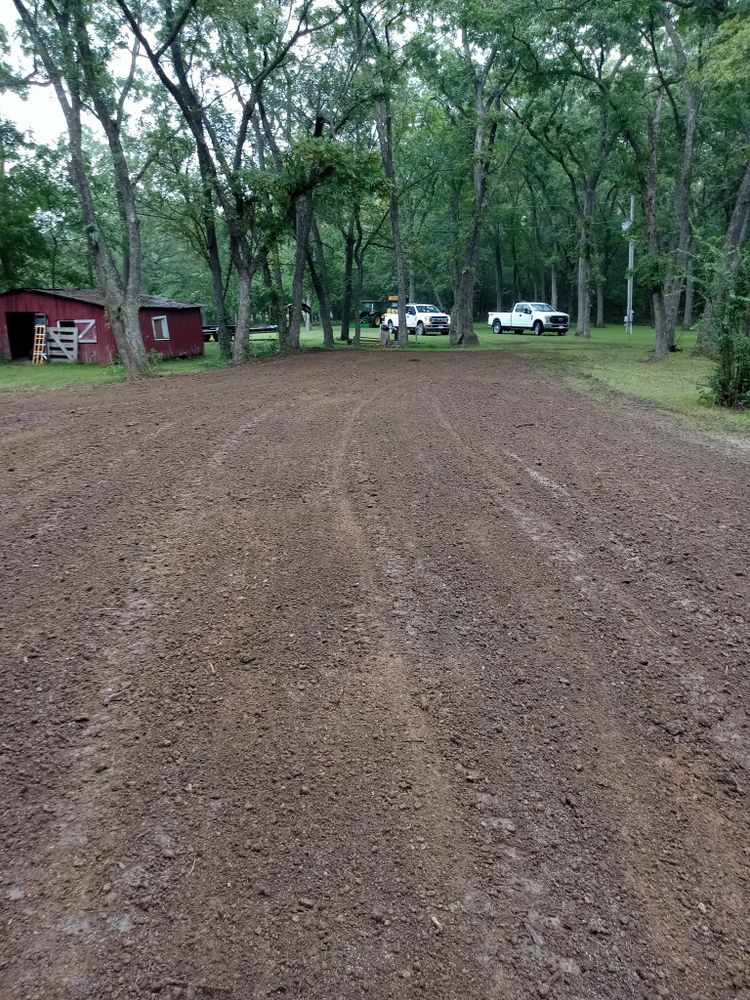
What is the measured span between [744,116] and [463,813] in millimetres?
32828

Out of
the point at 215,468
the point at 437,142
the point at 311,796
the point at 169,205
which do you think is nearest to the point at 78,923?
the point at 311,796

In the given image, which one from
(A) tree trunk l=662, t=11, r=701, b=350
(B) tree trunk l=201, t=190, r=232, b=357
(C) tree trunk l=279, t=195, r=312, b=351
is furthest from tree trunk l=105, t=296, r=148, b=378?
(A) tree trunk l=662, t=11, r=701, b=350

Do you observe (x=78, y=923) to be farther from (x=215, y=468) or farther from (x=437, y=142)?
(x=437, y=142)

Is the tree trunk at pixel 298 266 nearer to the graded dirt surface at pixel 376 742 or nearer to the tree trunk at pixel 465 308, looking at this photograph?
the tree trunk at pixel 465 308

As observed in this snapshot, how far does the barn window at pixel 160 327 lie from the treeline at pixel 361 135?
112 inches

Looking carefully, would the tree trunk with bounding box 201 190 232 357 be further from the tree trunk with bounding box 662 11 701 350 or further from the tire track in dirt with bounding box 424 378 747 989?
the tire track in dirt with bounding box 424 378 747 989

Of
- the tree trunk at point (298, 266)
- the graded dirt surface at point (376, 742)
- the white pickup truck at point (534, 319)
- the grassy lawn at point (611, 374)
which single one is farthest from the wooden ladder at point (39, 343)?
the white pickup truck at point (534, 319)

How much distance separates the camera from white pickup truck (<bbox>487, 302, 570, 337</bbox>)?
119 feet

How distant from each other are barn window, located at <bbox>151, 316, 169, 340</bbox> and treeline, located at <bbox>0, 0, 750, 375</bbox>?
2838mm

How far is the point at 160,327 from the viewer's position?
26266 mm

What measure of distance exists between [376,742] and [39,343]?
85.3 ft

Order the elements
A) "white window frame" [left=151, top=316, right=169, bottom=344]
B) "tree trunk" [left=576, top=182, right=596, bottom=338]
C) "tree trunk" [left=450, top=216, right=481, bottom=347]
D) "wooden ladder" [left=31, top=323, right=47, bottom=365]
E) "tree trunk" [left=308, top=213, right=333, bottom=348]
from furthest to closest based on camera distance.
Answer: "tree trunk" [left=576, top=182, right=596, bottom=338] → "tree trunk" [left=308, top=213, right=333, bottom=348] → "tree trunk" [left=450, top=216, right=481, bottom=347] → "white window frame" [left=151, top=316, right=169, bottom=344] → "wooden ladder" [left=31, top=323, right=47, bottom=365]

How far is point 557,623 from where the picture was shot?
12.1 ft

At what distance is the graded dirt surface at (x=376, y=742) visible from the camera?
1918 millimetres
